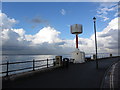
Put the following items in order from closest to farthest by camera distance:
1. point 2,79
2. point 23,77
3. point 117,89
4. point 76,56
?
1. point 117,89
2. point 2,79
3. point 23,77
4. point 76,56

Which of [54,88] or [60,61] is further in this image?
[60,61]

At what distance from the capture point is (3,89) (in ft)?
24.2

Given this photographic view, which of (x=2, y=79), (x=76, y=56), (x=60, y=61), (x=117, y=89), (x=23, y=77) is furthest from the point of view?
(x=76, y=56)

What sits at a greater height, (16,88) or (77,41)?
(77,41)

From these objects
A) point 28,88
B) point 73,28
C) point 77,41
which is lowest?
point 28,88

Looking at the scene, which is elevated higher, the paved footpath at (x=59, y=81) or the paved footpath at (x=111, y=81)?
the paved footpath at (x=111, y=81)

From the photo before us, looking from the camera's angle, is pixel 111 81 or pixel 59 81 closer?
pixel 111 81

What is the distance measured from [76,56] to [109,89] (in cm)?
1896

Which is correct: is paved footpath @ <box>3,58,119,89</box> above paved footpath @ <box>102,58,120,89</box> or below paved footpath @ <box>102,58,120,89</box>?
below

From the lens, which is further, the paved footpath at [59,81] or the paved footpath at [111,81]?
the paved footpath at [59,81]

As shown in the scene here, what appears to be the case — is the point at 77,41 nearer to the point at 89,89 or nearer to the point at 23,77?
the point at 23,77

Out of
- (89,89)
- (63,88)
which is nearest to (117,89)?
(89,89)

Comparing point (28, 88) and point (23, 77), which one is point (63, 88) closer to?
point (28, 88)

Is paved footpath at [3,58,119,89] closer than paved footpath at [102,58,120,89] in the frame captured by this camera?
No
